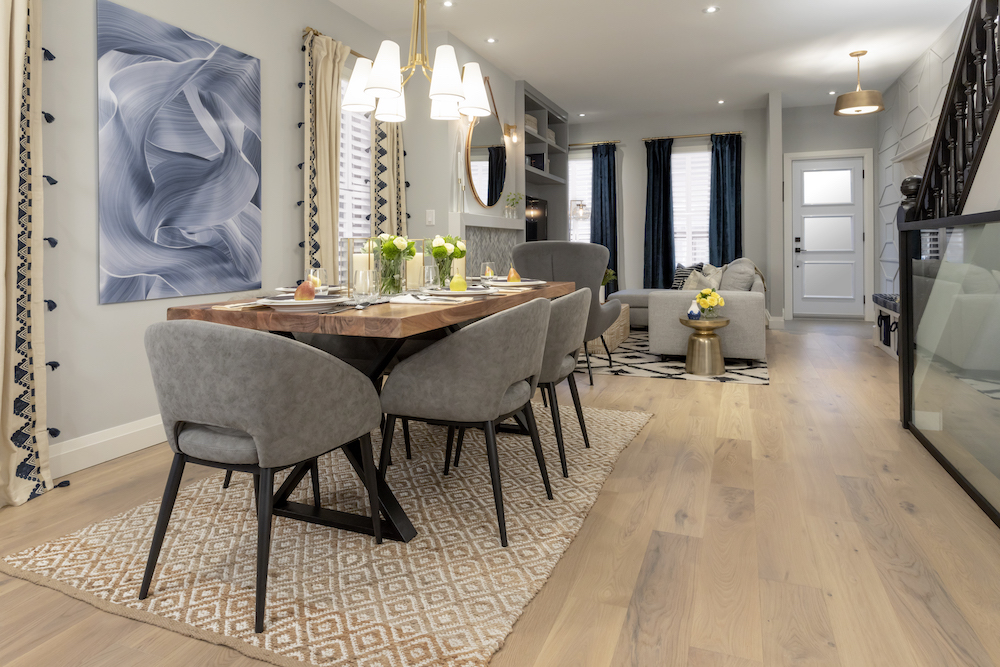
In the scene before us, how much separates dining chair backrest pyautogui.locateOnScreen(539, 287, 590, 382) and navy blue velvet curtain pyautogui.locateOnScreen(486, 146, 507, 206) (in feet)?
10.6

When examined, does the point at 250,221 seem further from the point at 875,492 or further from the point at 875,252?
the point at 875,252

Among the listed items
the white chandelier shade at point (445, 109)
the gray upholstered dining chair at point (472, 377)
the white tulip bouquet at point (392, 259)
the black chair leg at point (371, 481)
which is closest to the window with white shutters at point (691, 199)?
the white chandelier shade at point (445, 109)

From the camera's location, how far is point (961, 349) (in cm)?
230

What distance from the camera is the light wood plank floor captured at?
1391 millimetres

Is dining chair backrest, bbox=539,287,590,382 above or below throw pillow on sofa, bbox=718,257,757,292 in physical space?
below

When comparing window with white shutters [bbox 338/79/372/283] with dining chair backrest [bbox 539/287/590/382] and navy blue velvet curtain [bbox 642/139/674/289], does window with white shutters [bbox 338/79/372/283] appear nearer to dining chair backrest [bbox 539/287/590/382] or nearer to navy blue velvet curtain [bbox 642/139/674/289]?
dining chair backrest [bbox 539/287/590/382]

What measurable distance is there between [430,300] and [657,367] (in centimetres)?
310

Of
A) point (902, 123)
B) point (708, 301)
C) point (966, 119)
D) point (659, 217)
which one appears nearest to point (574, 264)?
point (708, 301)

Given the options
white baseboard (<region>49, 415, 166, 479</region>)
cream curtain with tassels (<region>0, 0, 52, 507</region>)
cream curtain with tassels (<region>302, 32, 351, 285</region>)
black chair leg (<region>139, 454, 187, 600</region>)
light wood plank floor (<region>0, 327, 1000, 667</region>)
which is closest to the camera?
light wood plank floor (<region>0, 327, 1000, 667</region>)

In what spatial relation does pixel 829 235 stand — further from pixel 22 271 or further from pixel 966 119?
pixel 22 271

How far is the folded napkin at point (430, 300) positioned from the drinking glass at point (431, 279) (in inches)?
7.6

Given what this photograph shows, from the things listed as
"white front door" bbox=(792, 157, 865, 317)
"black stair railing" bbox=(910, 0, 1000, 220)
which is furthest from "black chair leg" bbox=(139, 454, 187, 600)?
"white front door" bbox=(792, 157, 865, 317)

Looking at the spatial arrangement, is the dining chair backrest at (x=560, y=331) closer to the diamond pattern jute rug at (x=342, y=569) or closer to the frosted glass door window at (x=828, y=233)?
the diamond pattern jute rug at (x=342, y=569)

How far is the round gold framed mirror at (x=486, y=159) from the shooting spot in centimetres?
516
